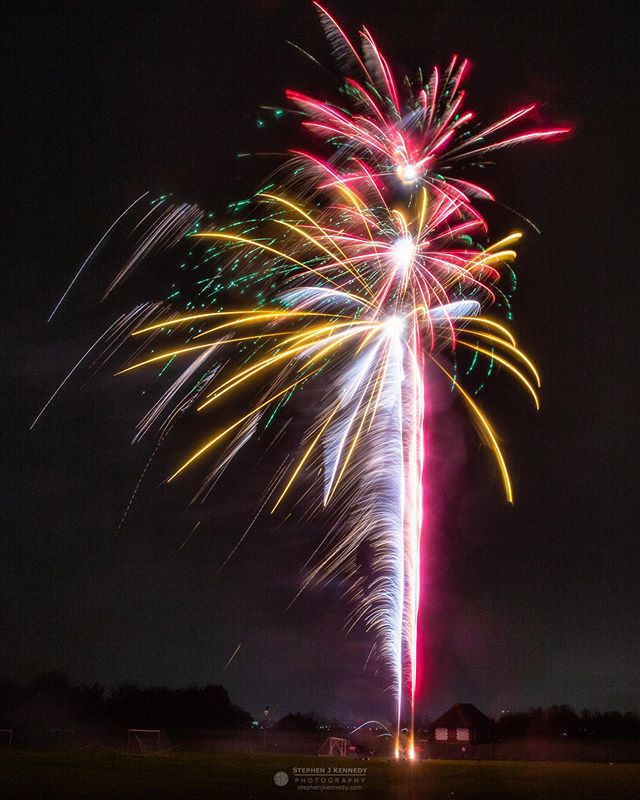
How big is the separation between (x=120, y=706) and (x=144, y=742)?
86.1 feet

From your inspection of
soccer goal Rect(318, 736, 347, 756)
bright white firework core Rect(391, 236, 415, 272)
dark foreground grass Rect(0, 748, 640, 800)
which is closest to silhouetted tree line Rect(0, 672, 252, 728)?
soccer goal Rect(318, 736, 347, 756)

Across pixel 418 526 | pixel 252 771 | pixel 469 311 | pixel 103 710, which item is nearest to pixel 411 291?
pixel 469 311

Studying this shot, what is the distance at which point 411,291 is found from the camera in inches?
811

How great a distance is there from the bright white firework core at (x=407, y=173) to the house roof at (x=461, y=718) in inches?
1966

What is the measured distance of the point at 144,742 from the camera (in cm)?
4238

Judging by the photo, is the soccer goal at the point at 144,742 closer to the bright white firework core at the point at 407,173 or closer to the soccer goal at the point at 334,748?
the soccer goal at the point at 334,748

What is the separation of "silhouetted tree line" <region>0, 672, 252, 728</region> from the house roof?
59.2 ft

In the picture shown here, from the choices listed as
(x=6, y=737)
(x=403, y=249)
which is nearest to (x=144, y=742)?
(x=6, y=737)

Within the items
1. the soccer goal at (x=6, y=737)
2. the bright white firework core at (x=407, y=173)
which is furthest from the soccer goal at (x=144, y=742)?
the bright white firework core at (x=407, y=173)

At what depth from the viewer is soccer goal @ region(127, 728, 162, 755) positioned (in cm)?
4066

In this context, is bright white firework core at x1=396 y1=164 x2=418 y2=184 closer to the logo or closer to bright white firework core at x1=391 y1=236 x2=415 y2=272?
bright white firework core at x1=391 y1=236 x2=415 y2=272

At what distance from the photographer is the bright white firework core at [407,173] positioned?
19.8 metres

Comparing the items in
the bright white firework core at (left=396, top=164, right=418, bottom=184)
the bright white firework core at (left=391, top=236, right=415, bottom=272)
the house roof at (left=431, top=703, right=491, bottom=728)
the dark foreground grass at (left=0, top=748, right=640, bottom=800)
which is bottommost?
the dark foreground grass at (left=0, top=748, right=640, bottom=800)

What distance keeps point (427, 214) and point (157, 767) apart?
720 inches
